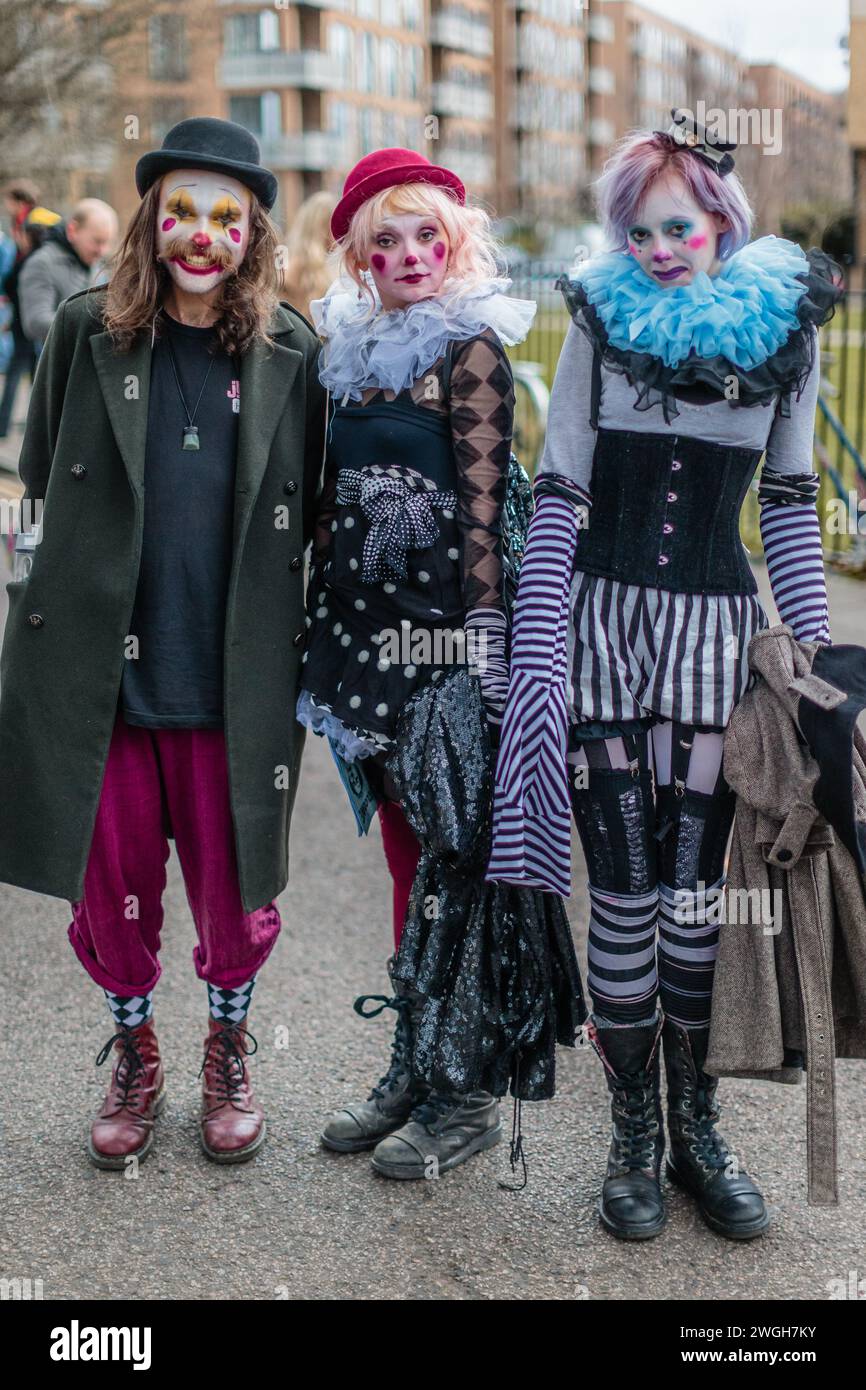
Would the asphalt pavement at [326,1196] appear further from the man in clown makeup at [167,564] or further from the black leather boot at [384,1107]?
the man in clown makeup at [167,564]

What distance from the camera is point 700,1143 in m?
2.68

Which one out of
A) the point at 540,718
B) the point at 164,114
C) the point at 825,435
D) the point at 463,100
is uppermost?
the point at 463,100

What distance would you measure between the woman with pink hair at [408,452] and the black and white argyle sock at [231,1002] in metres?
0.38

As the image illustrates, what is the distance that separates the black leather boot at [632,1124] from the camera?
2611 mm

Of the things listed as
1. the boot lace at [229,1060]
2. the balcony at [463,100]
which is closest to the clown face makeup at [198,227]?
the boot lace at [229,1060]

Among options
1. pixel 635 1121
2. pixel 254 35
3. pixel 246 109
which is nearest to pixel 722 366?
pixel 635 1121

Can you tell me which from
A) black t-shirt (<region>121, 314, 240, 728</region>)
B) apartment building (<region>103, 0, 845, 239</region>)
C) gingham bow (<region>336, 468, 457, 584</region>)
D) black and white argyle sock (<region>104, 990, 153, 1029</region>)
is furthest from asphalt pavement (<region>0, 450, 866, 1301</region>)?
apartment building (<region>103, 0, 845, 239</region>)

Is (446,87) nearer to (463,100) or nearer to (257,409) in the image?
(463,100)

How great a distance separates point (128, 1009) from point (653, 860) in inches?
46.0

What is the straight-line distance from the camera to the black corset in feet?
7.97

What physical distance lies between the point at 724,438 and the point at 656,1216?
1.46 metres

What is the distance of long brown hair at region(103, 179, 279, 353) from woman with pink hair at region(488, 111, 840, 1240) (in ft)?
2.02

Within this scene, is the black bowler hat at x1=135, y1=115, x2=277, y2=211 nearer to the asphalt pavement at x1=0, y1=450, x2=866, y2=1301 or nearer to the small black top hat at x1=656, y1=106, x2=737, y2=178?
the small black top hat at x1=656, y1=106, x2=737, y2=178

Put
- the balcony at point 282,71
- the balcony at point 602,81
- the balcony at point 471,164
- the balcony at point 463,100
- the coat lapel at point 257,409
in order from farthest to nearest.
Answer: the balcony at point 602,81
the balcony at point 463,100
the balcony at point 282,71
the balcony at point 471,164
the coat lapel at point 257,409
